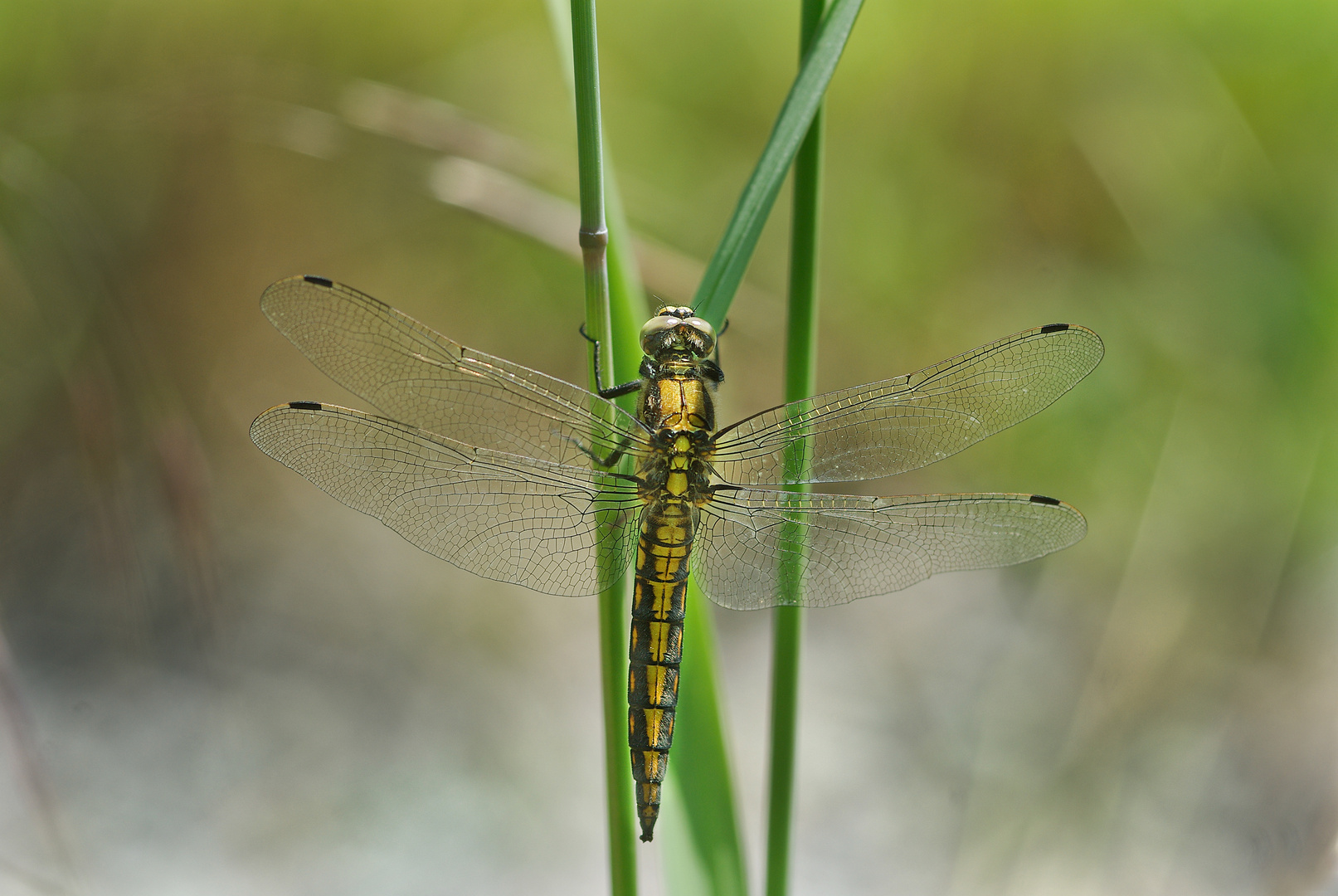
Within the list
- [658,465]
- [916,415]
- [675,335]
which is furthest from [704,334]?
[916,415]

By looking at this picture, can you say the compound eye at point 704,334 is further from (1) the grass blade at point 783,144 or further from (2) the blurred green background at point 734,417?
(2) the blurred green background at point 734,417

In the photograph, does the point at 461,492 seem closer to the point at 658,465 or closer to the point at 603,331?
the point at 658,465

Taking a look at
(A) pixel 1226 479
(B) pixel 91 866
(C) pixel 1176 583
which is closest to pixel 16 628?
(B) pixel 91 866

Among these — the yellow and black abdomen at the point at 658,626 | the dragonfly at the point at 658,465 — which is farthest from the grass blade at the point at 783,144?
the yellow and black abdomen at the point at 658,626

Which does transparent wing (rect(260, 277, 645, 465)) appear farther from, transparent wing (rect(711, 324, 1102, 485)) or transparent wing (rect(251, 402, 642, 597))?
transparent wing (rect(711, 324, 1102, 485))

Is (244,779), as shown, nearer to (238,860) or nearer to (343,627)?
(238,860)

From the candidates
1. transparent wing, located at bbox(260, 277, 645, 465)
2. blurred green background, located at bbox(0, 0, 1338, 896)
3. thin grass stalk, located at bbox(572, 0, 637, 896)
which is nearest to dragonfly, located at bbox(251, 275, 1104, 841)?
transparent wing, located at bbox(260, 277, 645, 465)
